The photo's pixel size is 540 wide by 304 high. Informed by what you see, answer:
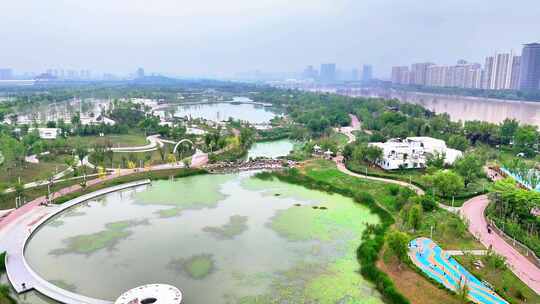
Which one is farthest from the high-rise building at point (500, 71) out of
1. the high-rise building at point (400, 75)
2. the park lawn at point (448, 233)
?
the park lawn at point (448, 233)

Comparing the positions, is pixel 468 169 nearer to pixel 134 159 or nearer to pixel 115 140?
pixel 134 159

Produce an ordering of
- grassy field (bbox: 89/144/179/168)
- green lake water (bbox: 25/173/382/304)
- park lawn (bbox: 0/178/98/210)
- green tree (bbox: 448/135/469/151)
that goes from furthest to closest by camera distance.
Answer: green tree (bbox: 448/135/469/151)
grassy field (bbox: 89/144/179/168)
park lawn (bbox: 0/178/98/210)
green lake water (bbox: 25/173/382/304)

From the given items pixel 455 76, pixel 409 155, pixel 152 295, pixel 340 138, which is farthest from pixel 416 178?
pixel 455 76

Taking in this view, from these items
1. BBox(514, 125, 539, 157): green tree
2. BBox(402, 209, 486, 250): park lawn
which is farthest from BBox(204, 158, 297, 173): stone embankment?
BBox(514, 125, 539, 157): green tree

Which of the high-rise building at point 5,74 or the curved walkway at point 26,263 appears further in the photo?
the high-rise building at point 5,74

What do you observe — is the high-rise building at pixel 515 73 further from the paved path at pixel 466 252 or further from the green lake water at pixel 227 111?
the paved path at pixel 466 252

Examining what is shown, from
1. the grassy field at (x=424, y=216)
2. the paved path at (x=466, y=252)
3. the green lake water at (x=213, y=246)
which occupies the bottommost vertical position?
the green lake water at (x=213, y=246)

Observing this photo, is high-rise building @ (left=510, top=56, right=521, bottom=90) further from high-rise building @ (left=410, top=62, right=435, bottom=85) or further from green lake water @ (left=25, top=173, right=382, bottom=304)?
green lake water @ (left=25, top=173, right=382, bottom=304)
